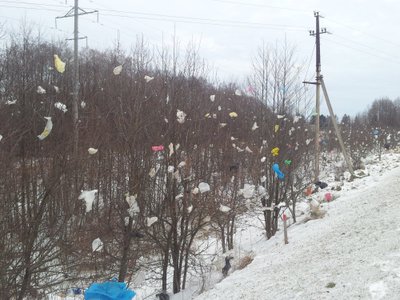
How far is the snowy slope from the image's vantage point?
3.97 m

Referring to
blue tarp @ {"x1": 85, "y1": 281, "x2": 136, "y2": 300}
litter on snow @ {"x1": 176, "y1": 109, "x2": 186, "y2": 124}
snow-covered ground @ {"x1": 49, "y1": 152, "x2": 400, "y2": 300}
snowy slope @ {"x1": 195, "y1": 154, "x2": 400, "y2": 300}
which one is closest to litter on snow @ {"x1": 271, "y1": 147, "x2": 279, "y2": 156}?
snow-covered ground @ {"x1": 49, "y1": 152, "x2": 400, "y2": 300}

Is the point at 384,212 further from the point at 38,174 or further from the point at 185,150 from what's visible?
the point at 38,174

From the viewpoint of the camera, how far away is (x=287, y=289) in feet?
14.8

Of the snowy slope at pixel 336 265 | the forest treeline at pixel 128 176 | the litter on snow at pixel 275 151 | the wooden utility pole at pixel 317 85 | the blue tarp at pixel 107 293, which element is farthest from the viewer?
the wooden utility pole at pixel 317 85

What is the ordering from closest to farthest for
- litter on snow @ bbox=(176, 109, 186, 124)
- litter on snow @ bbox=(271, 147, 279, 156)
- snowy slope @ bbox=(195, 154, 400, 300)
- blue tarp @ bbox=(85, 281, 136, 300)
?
snowy slope @ bbox=(195, 154, 400, 300) < blue tarp @ bbox=(85, 281, 136, 300) < litter on snow @ bbox=(176, 109, 186, 124) < litter on snow @ bbox=(271, 147, 279, 156)

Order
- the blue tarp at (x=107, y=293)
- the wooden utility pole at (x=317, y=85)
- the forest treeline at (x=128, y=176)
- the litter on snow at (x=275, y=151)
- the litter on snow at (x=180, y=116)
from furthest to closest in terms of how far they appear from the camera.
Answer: the wooden utility pole at (x=317, y=85) < the litter on snow at (x=275, y=151) < the litter on snow at (x=180, y=116) < the forest treeline at (x=128, y=176) < the blue tarp at (x=107, y=293)

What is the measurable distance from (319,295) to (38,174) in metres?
5.00

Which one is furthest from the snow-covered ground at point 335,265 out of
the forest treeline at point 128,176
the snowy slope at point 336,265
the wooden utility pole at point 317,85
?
the wooden utility pole at point 317,85

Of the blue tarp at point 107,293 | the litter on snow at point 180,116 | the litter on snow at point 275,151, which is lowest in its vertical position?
the blue tarp at point 107,293

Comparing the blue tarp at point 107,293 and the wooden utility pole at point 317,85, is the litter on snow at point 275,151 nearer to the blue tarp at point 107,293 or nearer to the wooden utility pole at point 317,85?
the wooden utility pole at point 317,85

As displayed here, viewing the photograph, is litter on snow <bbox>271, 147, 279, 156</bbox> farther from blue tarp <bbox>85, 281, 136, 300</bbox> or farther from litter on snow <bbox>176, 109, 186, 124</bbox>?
blue tarp <bbox>85, 281, 136, 300</bbox>

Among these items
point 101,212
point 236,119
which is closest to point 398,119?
point 236,119

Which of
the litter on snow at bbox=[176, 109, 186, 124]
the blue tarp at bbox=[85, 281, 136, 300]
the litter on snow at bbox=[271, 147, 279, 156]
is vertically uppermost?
the litter on snow at bbox=[176, 109, 186, 124]

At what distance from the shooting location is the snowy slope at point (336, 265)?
397 centimetres
